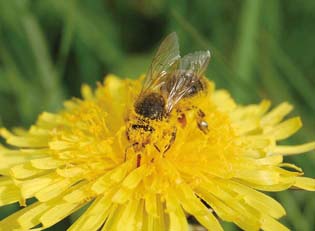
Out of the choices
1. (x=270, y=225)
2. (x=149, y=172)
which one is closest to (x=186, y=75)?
(x=149, y=172)

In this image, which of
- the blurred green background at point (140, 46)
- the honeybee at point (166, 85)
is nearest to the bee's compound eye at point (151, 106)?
the honeybee at point (166, 85)

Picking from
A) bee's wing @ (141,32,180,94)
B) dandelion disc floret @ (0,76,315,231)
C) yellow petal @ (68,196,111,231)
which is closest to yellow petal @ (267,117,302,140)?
dandelion disc floret @ (0,76,315,231)

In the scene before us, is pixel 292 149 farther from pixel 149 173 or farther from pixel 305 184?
pixel 149 173

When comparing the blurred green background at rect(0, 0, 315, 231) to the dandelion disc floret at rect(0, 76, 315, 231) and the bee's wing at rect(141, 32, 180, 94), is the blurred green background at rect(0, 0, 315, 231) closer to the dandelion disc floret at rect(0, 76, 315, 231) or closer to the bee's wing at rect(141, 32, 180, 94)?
the bee's wing at rect(141, 32, 180, 94)

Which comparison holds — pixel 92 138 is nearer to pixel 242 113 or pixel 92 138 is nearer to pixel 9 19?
pixel 242 113

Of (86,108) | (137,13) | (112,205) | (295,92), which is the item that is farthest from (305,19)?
(112,205)

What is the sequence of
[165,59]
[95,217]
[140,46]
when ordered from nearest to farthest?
[95,217], [165,59], [140,46]
